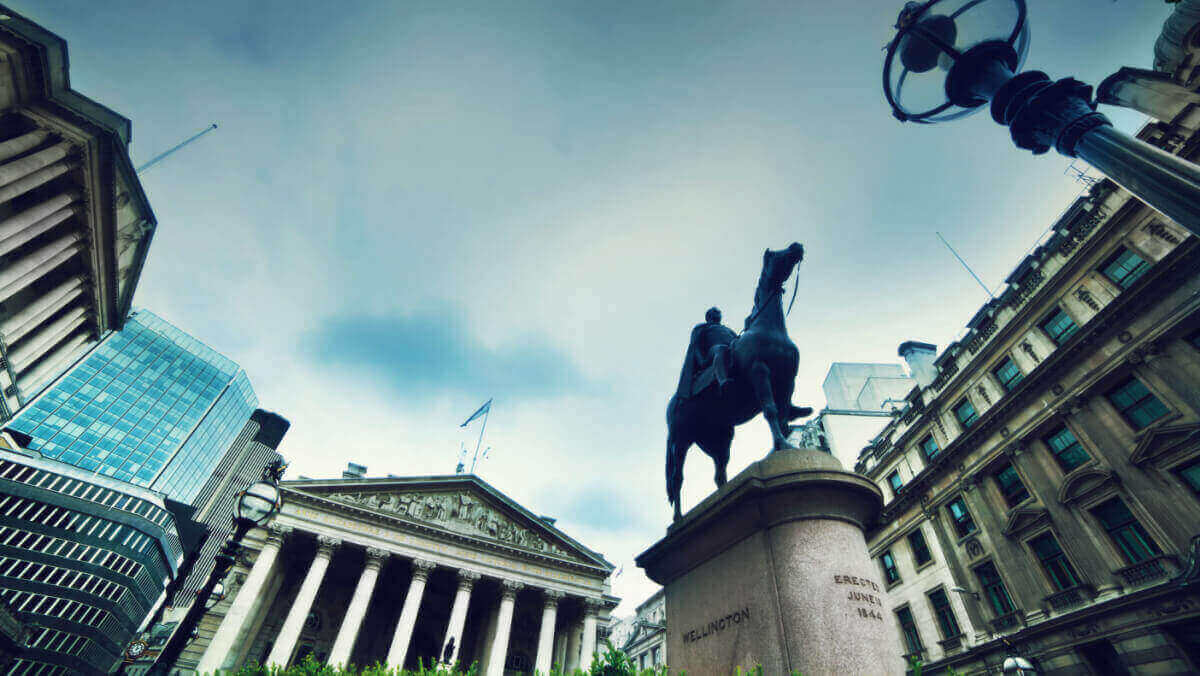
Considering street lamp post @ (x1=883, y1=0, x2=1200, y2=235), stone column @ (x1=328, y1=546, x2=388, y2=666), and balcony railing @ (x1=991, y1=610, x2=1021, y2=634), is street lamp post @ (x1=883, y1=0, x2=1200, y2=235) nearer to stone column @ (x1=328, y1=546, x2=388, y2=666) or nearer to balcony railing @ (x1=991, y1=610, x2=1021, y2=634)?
balcony railing @ (x1=991, y1=610, x2=1021, y2=634)

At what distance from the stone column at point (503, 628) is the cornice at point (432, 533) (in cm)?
205

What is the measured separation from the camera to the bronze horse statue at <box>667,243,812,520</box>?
584cm

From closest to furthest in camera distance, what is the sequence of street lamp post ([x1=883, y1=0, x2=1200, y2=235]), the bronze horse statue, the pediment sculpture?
street lamp post ([x1=883, y1=0, x2=1200, y2=235]), the bronze horse statue, the pediment sculpture

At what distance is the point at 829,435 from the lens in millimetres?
35062

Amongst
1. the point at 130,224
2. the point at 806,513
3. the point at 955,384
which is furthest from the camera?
the point at 955,384

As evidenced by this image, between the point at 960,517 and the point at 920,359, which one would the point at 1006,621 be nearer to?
the point at 960,517

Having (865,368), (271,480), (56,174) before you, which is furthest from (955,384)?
(56,174)

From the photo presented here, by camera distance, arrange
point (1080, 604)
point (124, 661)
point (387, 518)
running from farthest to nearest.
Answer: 1. point (387, 518)
2. point (1080, 604)
3. point (124, 661)

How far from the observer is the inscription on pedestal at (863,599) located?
419cm

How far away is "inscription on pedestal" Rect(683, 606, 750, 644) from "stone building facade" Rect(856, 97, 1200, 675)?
17626mm

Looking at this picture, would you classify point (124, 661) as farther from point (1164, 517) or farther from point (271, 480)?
point (1164, 517)

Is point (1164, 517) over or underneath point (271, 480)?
over

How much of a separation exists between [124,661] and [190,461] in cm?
12985

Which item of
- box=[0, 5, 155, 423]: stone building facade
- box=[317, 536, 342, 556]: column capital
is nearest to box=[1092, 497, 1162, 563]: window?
box=[317, 536, 342, 556]: column capital
